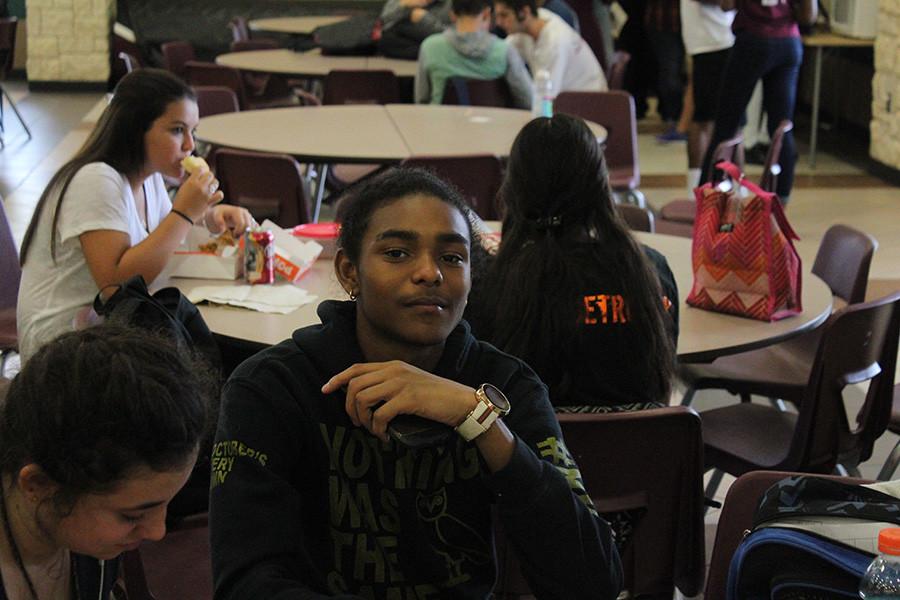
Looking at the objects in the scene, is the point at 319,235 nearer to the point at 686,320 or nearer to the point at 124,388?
the point at 686,320

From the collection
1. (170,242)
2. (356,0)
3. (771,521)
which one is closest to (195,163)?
(170,242)

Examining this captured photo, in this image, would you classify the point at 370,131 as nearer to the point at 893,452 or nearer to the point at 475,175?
the point at 475,175

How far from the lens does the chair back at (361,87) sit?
21.5 ft

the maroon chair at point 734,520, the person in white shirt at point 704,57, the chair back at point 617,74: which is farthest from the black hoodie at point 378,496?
the chair back at point 617,74

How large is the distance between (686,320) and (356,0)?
9671mm

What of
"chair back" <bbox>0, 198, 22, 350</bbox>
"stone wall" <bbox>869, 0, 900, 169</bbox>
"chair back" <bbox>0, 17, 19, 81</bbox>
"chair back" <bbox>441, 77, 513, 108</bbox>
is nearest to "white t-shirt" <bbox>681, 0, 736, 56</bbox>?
"stone wall" <bbox>869, 0, 900, 169</bbox>

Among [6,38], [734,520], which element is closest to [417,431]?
[734,520]

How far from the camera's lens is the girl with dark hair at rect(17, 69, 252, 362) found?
293 cm

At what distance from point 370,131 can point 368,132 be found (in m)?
0.03

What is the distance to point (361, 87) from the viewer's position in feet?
21.6

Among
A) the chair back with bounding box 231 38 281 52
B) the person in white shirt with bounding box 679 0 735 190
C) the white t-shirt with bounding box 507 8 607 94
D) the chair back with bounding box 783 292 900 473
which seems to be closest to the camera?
the chair back with bounding box 783 292 900 473

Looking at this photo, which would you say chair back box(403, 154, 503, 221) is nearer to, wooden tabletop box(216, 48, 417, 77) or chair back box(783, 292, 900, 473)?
chair back box(783, 292, 900, 473)

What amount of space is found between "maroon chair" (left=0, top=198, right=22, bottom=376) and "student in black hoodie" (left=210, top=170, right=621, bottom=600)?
2.18 meters

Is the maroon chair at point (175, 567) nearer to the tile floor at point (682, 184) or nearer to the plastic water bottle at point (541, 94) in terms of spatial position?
the tile floor at point (682, 184)
